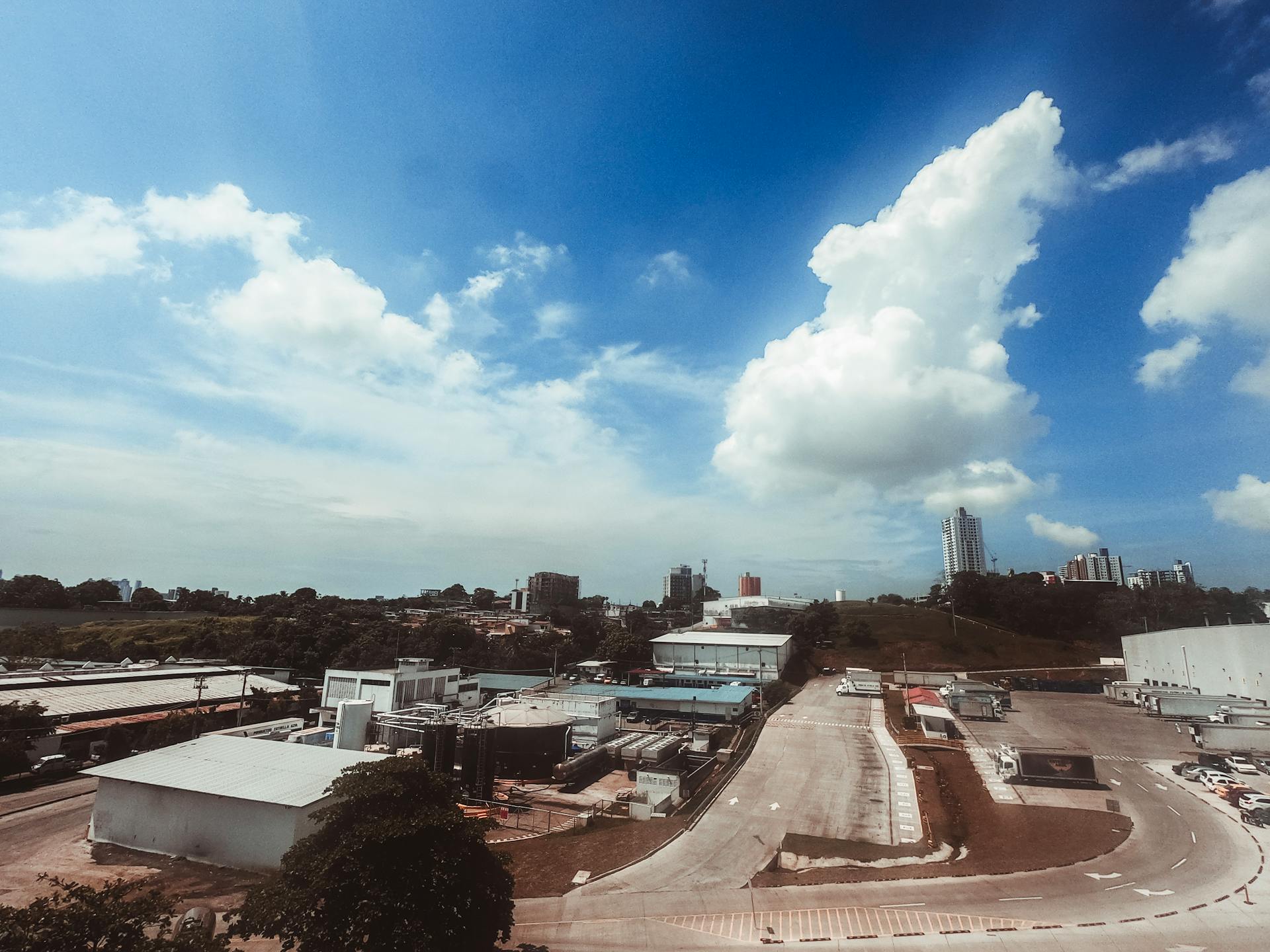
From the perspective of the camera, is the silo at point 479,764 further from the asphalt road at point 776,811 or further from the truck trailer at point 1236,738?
the truck trailer at point 1236,738

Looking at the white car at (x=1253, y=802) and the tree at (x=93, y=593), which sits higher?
the tree at (x=93, y=593)

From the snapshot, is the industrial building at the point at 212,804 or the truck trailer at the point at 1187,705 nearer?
the industrial building at the point at 212,804

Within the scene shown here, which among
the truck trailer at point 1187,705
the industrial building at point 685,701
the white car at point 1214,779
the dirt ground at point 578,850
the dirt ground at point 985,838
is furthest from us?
the industrial building at point 685,701

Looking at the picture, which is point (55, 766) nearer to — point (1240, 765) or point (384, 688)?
point (384, 688)

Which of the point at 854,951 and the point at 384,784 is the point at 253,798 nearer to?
the point at 384,784

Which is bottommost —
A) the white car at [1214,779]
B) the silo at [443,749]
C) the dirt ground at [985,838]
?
the dirt ground at [985,838]

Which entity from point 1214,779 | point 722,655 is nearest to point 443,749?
point 1214,779

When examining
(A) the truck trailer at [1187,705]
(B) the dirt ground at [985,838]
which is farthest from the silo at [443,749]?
(A) the truck trailer at [1187,705]
